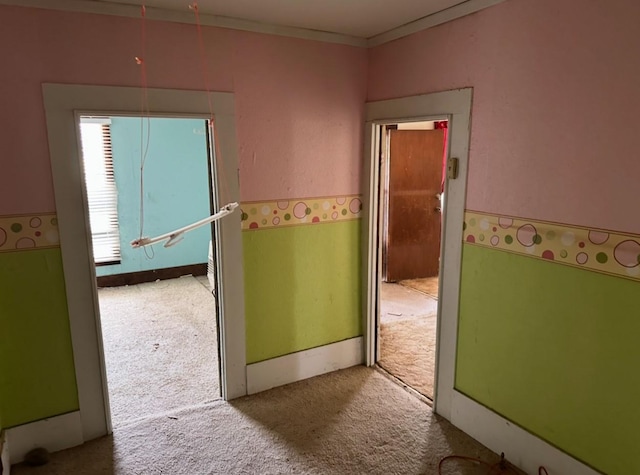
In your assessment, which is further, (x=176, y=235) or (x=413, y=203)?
(x=413, y=203)

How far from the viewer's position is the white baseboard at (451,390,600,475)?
2043mm

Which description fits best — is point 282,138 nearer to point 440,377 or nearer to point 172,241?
point 172,241

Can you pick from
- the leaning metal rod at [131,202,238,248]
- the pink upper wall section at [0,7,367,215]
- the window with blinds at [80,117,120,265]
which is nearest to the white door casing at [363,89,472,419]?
the pink upper wall section at [0,7,367,215]

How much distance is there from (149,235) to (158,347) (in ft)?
6.12

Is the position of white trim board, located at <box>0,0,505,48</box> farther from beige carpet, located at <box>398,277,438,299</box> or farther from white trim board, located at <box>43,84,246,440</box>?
beige carpet, located at <box>398,277,438,299</box>

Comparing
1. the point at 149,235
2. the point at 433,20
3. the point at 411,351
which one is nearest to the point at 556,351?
the point at 411,351

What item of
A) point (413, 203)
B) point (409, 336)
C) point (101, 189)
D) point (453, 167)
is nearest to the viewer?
point (453, 167)

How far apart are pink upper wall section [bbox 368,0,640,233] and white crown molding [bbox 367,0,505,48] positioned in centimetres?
3

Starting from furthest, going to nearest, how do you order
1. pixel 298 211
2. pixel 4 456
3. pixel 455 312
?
1. pixel 298 211
2. pixel 455 312
3. pixel 4 456

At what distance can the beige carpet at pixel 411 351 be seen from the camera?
10.1 ft

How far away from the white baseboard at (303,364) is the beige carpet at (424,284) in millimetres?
1808

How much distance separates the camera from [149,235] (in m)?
5.09

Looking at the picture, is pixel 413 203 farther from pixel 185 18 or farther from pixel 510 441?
pixel 185 18

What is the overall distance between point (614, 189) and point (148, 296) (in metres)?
4.27
